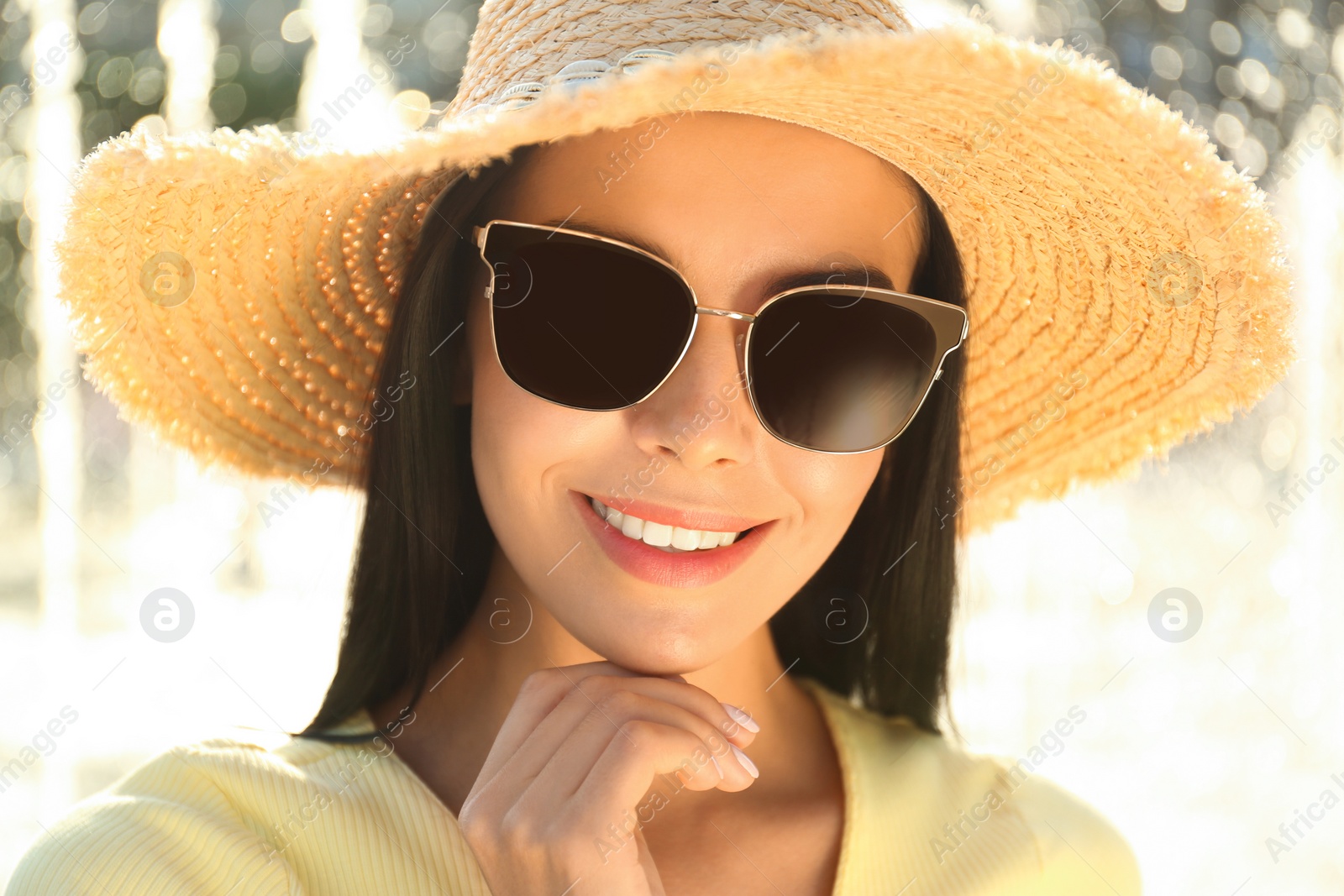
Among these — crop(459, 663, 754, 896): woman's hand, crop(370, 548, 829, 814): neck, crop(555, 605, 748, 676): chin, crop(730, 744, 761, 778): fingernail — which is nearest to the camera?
crop(459, 663, 754, 896): woman's hand

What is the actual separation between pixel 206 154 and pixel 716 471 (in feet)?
2.22

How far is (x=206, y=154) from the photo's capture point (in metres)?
1.37

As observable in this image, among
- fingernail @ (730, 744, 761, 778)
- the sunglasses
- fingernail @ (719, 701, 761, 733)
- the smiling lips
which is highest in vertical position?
the sunglasses

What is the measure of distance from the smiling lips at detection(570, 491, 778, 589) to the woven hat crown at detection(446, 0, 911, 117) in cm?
48

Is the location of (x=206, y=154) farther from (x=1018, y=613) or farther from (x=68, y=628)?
(x=1018, y=613)

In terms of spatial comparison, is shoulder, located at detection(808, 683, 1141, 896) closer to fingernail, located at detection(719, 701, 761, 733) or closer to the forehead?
fingernail, located at detection(719, 701, 761, 733)

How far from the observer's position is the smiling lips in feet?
4.82

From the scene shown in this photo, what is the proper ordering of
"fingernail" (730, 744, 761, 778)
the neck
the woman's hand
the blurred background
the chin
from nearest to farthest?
the woman's hand, "fingernail" (730, 744, 761, 778), the chin, the neck, the blurred background

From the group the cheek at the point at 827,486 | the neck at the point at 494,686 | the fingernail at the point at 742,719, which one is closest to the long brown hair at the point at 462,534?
the neck at the point at 494,686

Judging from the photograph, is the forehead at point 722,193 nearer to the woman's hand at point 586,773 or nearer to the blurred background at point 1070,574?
the woman's hand at point 586,773

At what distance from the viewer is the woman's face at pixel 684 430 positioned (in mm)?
1430

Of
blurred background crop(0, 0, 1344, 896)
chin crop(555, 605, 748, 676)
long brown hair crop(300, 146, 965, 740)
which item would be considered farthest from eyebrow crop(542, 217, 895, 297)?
blurred background crop(0, 0, 1344, 896)

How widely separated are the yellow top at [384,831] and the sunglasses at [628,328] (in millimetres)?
536

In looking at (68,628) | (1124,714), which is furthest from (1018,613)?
(68,628)
